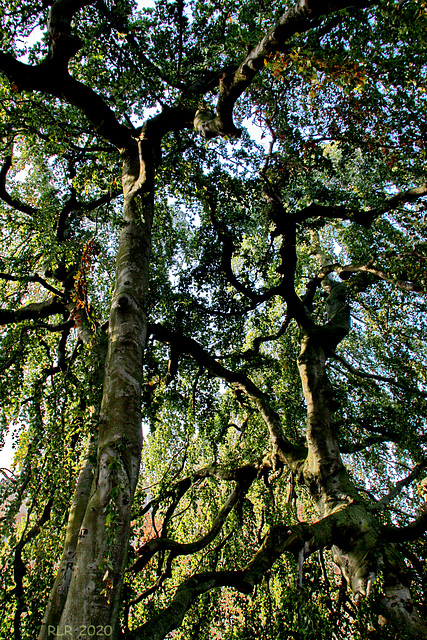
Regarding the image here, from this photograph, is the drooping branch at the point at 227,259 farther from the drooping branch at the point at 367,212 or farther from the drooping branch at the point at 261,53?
the drooping branch at the point at 261,53

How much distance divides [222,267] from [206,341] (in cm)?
155

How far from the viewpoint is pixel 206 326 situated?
7.02m

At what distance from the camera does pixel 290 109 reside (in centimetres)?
620

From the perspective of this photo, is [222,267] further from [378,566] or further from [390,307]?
[378,566]

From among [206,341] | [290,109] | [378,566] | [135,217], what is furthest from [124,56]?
[378,566]

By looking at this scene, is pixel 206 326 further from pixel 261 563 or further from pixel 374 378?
pixel 261 563

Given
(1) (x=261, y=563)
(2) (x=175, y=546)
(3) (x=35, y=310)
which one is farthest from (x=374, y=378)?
(3) (x=35, y=310)

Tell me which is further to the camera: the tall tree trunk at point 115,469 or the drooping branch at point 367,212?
the drooping branch at point 367,212

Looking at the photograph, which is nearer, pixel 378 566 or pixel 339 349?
pixel 378 566

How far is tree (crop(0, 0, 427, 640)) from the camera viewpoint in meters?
2.66

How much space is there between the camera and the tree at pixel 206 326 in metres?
2.66

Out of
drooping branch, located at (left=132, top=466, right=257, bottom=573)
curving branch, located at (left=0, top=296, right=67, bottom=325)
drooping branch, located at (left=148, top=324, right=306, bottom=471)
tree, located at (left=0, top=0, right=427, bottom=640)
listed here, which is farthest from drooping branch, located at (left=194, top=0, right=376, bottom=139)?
drooping branch, located at (left=132, top=466, right=257, bottom=573)

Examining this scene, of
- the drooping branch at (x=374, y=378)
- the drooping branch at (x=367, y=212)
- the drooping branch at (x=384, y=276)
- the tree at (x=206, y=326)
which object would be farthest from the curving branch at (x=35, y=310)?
the drooping branch at (x=374, y=378)

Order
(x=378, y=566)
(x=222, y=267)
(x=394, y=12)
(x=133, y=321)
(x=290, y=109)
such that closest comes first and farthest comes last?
(x=394, y=12) < (x=133, y=321) < (x=378, y=566) < (x=290, y=109) < (x=222, y=267)
